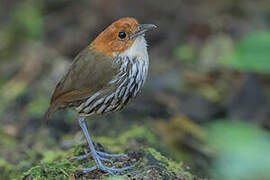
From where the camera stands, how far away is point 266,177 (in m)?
1.66

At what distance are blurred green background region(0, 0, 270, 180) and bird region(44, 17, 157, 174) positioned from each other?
69cm

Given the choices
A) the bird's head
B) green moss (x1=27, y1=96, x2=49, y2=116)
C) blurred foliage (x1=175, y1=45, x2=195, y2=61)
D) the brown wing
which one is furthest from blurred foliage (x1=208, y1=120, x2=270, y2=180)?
blurred foliage (x1=175, y1=45, x2=195, y2=61)

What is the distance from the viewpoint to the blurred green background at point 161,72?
500 cm

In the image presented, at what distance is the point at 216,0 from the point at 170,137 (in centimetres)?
376

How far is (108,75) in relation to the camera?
361 cm

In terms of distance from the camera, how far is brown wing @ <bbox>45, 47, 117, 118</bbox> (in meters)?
3.62

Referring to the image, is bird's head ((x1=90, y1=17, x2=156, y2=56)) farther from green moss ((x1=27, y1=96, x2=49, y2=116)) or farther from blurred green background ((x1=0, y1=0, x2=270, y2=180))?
green moss ((x1=27, y1=96, x2=49, y2=116))

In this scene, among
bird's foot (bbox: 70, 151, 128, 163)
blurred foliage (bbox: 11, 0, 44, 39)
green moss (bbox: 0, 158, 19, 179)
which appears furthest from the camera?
blurred foliage (bbox: 11, 0, 44, 39)

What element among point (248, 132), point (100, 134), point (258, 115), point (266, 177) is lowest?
point (266, 177)

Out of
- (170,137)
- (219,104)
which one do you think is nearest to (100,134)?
(170,137)

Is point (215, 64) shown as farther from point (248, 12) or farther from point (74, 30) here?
point (74, 30)

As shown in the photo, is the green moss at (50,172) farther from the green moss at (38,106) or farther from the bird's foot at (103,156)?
the green moss at (38,106)

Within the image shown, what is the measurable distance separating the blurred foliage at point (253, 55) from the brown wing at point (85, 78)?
182 cm

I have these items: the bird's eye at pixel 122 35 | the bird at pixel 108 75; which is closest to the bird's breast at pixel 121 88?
the bird at pixel 108 75
